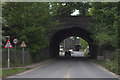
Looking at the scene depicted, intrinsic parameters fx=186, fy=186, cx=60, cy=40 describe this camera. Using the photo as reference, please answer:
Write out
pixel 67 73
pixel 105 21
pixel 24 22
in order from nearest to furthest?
pixel 67 73
pixel 24 22
pixel 105 21

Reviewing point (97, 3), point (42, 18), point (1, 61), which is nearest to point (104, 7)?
point (97, 3)

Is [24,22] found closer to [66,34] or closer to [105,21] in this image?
[105,21]

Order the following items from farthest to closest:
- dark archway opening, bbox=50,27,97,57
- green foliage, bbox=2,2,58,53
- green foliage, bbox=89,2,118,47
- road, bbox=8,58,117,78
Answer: dark archway opening, bbox=50,27,97,57 < green foliage, bbox=89,2,118,47 < green foliage, bbox=2,2,58,53 < road, bbox=8,58,117,78

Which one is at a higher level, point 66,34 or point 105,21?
point 105,21

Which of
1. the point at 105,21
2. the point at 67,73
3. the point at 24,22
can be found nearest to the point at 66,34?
the point at 105,21

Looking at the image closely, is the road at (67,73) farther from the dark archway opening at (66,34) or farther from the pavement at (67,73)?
the dark archway opening at (66,34)

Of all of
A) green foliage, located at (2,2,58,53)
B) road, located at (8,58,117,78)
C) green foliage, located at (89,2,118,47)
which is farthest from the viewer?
green foliage, located at (89,2,118,47)

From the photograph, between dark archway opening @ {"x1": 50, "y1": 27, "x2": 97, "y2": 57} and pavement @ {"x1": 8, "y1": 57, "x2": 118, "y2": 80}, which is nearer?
pavement @ {"x1": 8, "y1": 57, "x2": 118, "y2": 80}

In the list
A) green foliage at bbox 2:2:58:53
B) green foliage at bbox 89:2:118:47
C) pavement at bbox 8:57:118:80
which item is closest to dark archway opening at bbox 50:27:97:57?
green foliage at bbox 89:2:118:47

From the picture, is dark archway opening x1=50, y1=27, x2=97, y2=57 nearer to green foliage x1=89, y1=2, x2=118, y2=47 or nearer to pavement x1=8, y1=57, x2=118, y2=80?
green foliage x1=89, y1=2, x2=118, y2=47

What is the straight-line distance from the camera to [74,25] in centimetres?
3588

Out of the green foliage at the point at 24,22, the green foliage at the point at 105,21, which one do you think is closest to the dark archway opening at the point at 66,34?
the green foliage at the point at 105,21

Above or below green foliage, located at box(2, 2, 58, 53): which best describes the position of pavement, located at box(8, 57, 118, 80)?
below

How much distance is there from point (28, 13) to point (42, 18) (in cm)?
229
